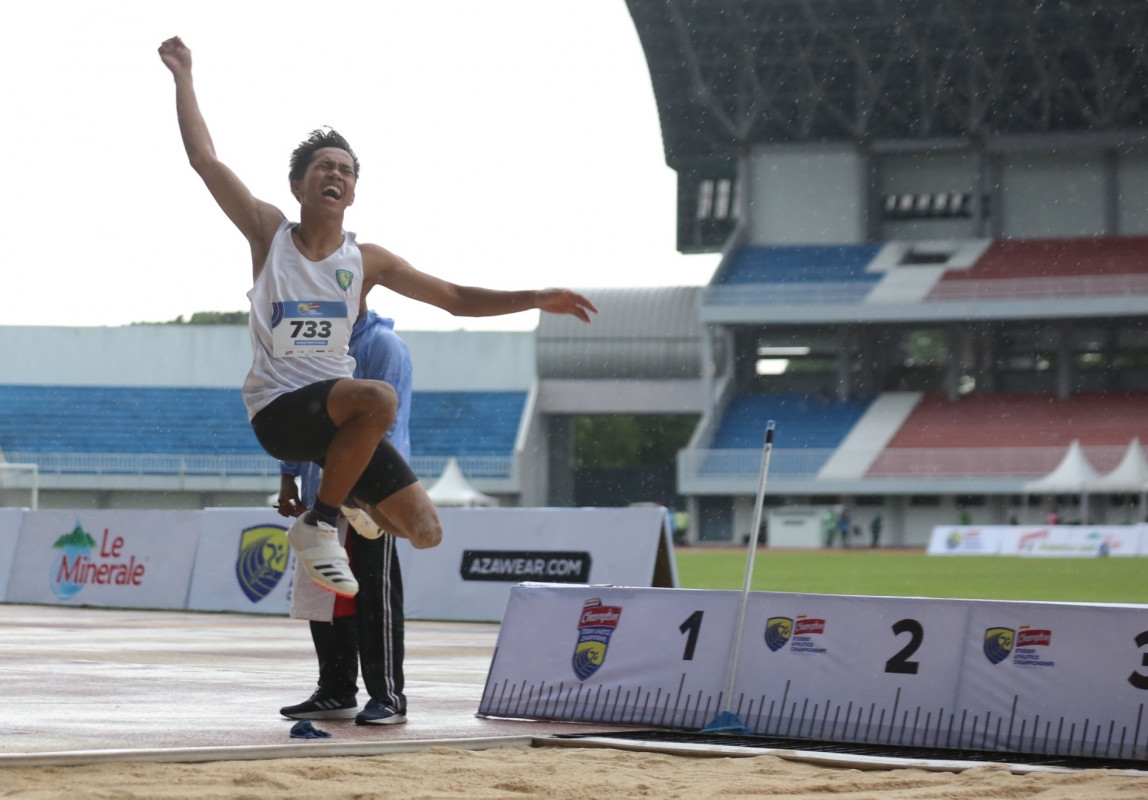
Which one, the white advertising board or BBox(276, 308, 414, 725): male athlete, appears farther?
the white advertising board

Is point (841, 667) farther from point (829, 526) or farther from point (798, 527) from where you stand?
point (829, 526)

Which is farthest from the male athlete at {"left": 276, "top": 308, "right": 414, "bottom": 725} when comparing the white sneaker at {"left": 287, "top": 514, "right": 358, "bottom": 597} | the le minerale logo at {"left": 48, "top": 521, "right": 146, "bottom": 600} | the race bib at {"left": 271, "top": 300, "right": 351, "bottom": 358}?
the le minerale logo at {"left": 48, "top": 521, "right": 146, "bottom": 600}

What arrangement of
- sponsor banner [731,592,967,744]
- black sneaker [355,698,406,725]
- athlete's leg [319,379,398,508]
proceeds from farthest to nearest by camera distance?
1. black sneaker [355,698,406,725]
2. sponsor banner [731,592,967,744]
3. athlete's leg [319,379,398,508]

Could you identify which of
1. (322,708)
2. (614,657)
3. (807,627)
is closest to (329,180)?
(322,708)

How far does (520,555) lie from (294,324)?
11156 millimetres

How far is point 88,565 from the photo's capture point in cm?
2053

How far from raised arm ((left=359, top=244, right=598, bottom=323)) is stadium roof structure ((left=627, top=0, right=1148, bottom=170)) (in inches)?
1921

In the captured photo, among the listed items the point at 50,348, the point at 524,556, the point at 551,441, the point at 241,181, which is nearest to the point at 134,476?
the point at 50,348

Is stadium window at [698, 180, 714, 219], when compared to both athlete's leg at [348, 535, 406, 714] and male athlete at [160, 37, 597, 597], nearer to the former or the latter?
athlete's leg at [348, 535, 406, 714]

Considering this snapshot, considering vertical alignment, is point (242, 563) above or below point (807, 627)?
below

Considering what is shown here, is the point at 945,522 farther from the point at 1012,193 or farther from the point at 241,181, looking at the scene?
the point at 241,181

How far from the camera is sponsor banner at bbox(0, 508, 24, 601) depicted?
825 inches

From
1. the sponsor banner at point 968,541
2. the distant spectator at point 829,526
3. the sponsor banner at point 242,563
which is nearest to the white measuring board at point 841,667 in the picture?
the sponsor banner at point 242,563

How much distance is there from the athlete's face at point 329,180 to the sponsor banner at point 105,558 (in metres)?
13.8
